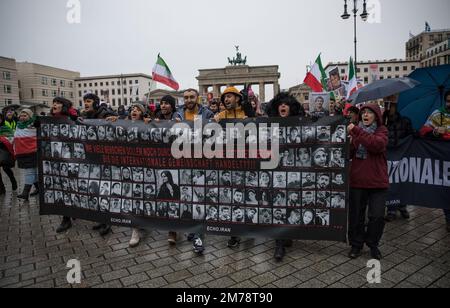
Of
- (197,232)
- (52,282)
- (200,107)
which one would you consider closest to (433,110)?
(200,107)

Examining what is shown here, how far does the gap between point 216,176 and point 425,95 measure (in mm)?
4130

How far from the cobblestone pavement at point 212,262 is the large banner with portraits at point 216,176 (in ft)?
1.18

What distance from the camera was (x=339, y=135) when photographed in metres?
3.59

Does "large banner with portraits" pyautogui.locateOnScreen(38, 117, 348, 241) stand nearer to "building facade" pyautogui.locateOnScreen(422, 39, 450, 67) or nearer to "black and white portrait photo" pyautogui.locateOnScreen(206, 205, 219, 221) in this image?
"black and white portrait photo" pyautogui.locateOnScreen(206, 205, 219, 221)

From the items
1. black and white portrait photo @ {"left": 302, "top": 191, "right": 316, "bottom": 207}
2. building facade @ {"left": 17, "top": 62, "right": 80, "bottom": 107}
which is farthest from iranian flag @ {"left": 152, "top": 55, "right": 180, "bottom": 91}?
building facade @ {"left": 17, "top": 62, "right": 80, "bottom": 107}

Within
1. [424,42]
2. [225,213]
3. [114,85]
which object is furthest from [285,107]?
[114,85]

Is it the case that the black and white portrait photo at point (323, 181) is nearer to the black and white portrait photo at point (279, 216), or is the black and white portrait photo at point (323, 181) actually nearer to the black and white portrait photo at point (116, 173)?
the black and white portrait photo at point (279, 216)

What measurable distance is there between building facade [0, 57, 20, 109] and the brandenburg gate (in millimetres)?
47427

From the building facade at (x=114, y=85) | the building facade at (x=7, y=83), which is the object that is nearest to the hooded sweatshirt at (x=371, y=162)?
the building facade at (x=7, y=83)

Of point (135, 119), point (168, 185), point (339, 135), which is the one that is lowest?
point (168, 185)

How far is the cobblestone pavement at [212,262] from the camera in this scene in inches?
127

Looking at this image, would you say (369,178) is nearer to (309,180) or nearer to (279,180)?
(309,180)

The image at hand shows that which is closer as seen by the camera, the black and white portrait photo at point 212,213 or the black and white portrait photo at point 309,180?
the black and white portrait photo at point 309,180
